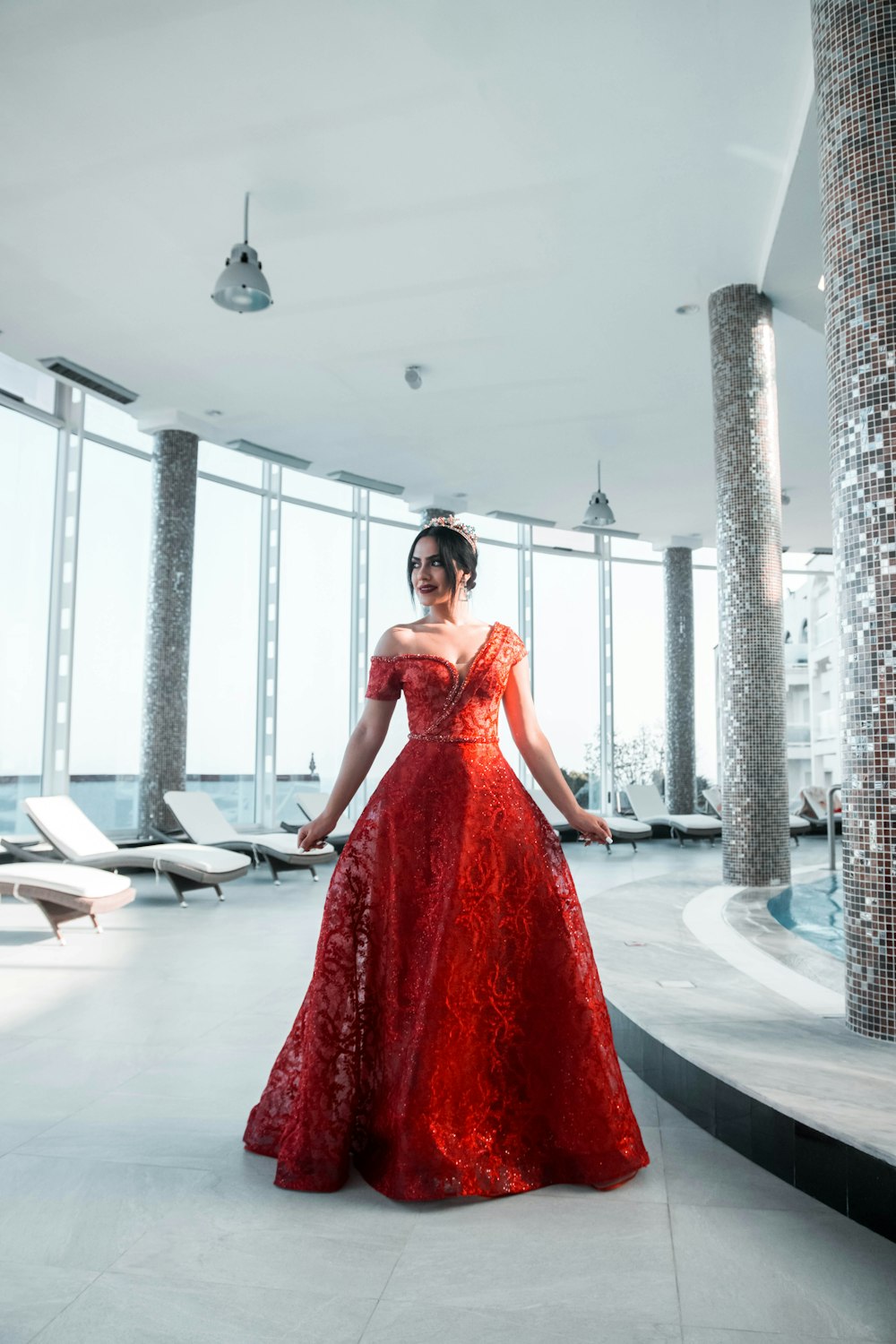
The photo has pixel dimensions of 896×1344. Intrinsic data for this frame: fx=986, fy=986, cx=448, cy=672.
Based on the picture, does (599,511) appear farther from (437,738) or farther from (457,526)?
(437,738)

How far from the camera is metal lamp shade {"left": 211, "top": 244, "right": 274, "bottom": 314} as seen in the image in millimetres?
6102

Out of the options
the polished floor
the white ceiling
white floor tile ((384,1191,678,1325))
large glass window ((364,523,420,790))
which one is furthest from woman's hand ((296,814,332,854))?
large glass window ((364,523,420,790))

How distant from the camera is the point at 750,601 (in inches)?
292

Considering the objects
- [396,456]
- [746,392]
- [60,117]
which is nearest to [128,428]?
[396,456]

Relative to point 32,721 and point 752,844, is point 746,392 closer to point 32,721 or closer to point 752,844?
point 752,844

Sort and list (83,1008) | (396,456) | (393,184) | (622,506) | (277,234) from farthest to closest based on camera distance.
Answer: (622,506), (396,456), (277,234), (393,184), (83,1008)

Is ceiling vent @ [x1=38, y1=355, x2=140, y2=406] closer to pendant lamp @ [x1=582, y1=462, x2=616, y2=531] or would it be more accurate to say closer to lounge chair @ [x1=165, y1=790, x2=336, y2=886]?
lounge chair @ [x1=165, y1=790, x2=336, y2=886]

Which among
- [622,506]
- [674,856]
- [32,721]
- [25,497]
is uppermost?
[622,506]

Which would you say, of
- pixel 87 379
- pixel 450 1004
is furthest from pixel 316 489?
pixel 450 1004

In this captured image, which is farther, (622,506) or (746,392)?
(622,506)

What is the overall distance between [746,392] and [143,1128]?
6.59 m

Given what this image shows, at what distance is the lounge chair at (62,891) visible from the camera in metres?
5.76

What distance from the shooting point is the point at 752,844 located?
738 centimetres

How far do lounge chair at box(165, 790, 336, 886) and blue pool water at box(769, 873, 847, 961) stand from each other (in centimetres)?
385
